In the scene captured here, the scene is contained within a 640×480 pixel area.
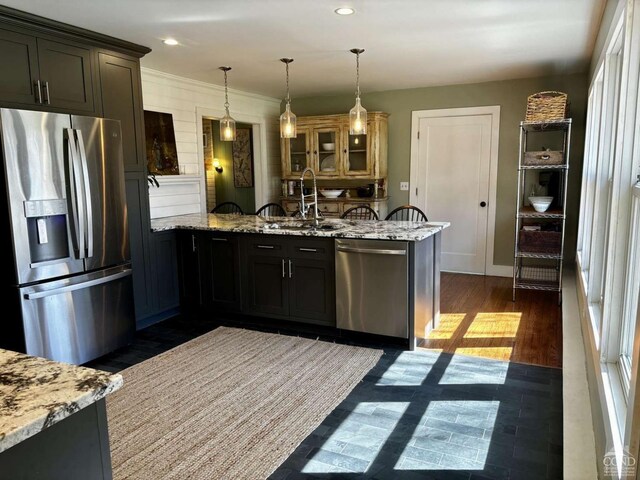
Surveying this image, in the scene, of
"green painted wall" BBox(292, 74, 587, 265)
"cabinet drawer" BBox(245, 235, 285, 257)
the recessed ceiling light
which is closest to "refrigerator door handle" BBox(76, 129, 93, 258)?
"cabinet drawer" BBox(245, 235, 285, 257)

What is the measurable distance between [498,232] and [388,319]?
2.95m

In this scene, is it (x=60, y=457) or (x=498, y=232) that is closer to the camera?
(x=60, y=457)

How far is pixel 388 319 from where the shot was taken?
3535mm

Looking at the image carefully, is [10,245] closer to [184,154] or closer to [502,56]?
[184,154]

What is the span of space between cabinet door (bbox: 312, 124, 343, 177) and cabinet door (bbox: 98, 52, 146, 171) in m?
2.85

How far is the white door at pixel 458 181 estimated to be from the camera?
5836 millimetres

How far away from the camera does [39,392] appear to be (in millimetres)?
1028

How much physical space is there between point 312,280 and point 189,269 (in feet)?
4.31

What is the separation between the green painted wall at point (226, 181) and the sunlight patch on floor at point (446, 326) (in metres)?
4.00

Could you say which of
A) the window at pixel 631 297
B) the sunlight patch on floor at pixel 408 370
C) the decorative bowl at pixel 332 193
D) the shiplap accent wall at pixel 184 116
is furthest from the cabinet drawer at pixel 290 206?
the window at pixel 631 297

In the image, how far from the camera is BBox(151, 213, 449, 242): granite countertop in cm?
350

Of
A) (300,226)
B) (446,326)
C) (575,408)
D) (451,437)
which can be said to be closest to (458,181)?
(446,326)

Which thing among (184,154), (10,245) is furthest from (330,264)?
(184,154)

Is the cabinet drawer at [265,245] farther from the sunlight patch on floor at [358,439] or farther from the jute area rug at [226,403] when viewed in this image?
the sunlight patch on floor at [358,439]
